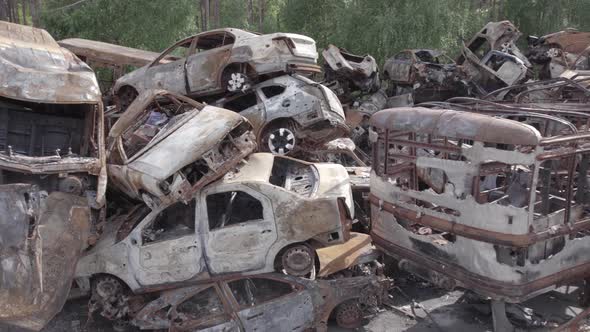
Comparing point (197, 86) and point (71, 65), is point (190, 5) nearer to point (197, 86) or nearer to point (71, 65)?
point (197, 86)

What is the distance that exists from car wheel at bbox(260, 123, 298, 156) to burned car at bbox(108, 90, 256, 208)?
2240 mm

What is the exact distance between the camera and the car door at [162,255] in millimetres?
5508

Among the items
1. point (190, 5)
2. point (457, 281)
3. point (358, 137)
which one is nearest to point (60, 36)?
point (190, 5)

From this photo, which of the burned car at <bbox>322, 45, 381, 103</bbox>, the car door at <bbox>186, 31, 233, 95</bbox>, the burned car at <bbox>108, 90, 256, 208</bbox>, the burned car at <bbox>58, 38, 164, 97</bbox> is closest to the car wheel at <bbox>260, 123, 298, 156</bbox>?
the car door at <bbox>186, 31, 233, 95</bbox>

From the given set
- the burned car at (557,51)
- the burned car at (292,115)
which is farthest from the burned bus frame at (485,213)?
the burned car at (557,51)

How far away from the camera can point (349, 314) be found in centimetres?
588

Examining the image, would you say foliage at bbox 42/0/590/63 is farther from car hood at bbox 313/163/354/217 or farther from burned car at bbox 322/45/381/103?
car hood at bbox 313/163/354/217

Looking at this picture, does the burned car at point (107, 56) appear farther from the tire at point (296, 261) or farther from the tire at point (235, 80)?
the tire at point (296, 261)

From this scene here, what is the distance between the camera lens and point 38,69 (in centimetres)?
652

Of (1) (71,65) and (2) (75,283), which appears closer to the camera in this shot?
(2) (75,283)

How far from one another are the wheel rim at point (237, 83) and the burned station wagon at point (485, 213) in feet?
13.2

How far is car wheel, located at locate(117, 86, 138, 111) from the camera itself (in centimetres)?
1042

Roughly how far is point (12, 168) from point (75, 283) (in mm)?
1452

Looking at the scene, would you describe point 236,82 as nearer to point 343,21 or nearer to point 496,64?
point 496,64
